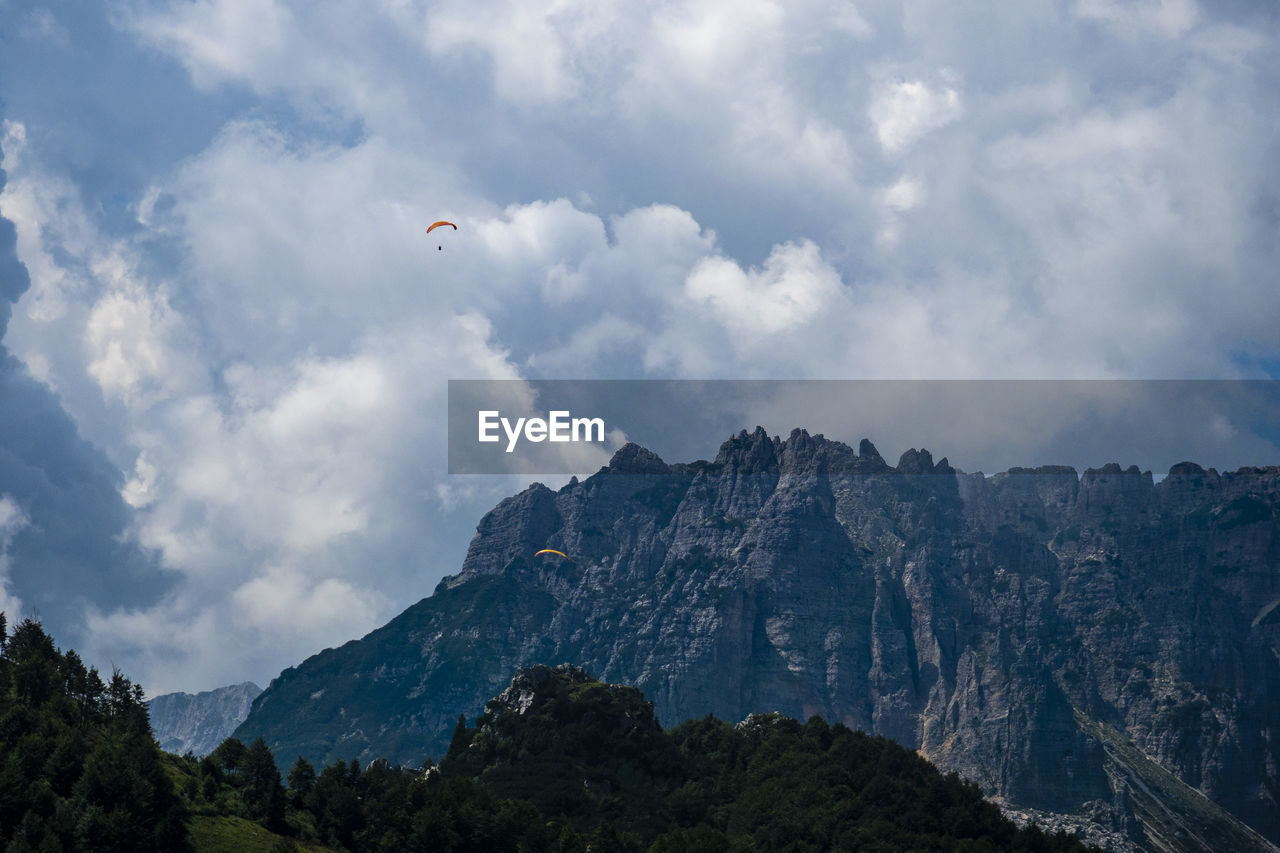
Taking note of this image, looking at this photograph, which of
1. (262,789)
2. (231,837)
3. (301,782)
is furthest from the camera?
(301,782)

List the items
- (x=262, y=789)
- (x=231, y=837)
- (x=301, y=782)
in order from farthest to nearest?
(x=301, y=782) < (x=262, y=789) < (x=231, y=837)

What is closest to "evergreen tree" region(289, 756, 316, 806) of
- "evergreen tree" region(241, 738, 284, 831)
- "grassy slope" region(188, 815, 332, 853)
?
"evergreen tree" region(241, 738, 284, 831)

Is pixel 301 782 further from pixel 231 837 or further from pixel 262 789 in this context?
pixel 231 837

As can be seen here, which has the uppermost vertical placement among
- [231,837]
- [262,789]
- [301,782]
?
[301,782]

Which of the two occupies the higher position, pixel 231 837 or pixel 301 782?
pixel 301 782

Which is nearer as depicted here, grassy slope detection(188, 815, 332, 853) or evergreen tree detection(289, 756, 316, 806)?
grassy slope detection(188, 815, 332, 853)

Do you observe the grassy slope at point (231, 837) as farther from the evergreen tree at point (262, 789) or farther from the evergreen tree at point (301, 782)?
the evergreen tree at point (301, 782)

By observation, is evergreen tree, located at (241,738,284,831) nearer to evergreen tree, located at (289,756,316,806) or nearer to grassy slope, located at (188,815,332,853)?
grassy slope, located at (188,815,332,853)

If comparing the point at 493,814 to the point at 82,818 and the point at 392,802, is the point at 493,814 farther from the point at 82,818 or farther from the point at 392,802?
the point at 82,818

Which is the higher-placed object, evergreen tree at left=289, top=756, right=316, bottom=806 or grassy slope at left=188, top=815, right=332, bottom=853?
evergreen tree at left=289, top=756, right=316, bottom=806

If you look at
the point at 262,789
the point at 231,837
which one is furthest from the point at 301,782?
the point at 231,837

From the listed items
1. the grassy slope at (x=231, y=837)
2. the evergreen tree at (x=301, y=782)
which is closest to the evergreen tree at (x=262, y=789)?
the grassy slope at (x=231, y=837)

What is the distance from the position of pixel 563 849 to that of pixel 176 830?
5440cm

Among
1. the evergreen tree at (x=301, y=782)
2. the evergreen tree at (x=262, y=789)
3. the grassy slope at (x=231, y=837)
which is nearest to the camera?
the grassy slope at (x=231, y=837)
